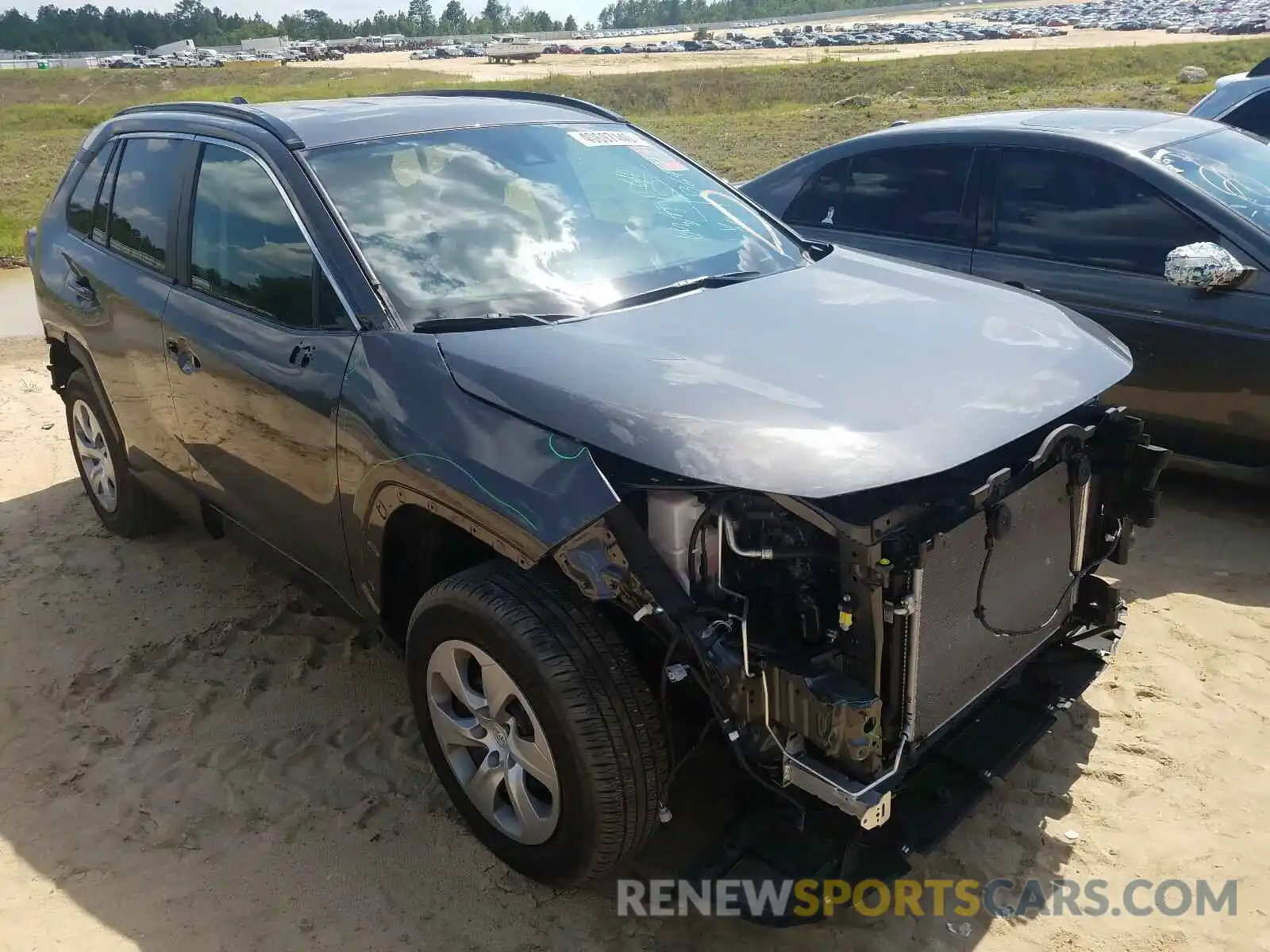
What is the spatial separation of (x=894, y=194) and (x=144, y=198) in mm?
3568

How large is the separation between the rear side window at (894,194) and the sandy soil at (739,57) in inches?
1971

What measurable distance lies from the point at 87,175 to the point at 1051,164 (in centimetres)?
443

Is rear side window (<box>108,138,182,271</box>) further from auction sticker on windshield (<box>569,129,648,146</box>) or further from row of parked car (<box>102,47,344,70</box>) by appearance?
row of parked car (<box>102,47,344,70</box>)

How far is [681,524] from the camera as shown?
243 centimetres

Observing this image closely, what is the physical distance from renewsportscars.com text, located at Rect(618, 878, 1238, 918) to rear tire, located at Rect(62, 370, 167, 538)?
3.09 meters

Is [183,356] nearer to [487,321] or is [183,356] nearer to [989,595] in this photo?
[487,321]

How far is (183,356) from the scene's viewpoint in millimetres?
3662

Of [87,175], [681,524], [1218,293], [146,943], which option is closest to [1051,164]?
[1218,293]

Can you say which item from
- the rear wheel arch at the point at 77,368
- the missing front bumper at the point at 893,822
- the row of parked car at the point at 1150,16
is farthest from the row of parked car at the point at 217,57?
the missing front bumper at the point at 893,822

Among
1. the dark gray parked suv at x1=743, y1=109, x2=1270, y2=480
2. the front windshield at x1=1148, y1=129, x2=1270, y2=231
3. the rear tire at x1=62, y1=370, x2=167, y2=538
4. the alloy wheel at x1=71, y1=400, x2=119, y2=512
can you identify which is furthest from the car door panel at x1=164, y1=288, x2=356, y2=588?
the front windshield at x1=1148, y1=129, x2=1270, y2=231

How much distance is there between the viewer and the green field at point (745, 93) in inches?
844

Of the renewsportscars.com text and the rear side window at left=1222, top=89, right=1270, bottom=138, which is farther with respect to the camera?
the rear side window at left=1222, top=89, right=1270, bottom=138

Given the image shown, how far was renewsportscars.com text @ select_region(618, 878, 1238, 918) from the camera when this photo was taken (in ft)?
8.82

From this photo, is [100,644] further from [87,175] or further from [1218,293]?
[1218,293]
